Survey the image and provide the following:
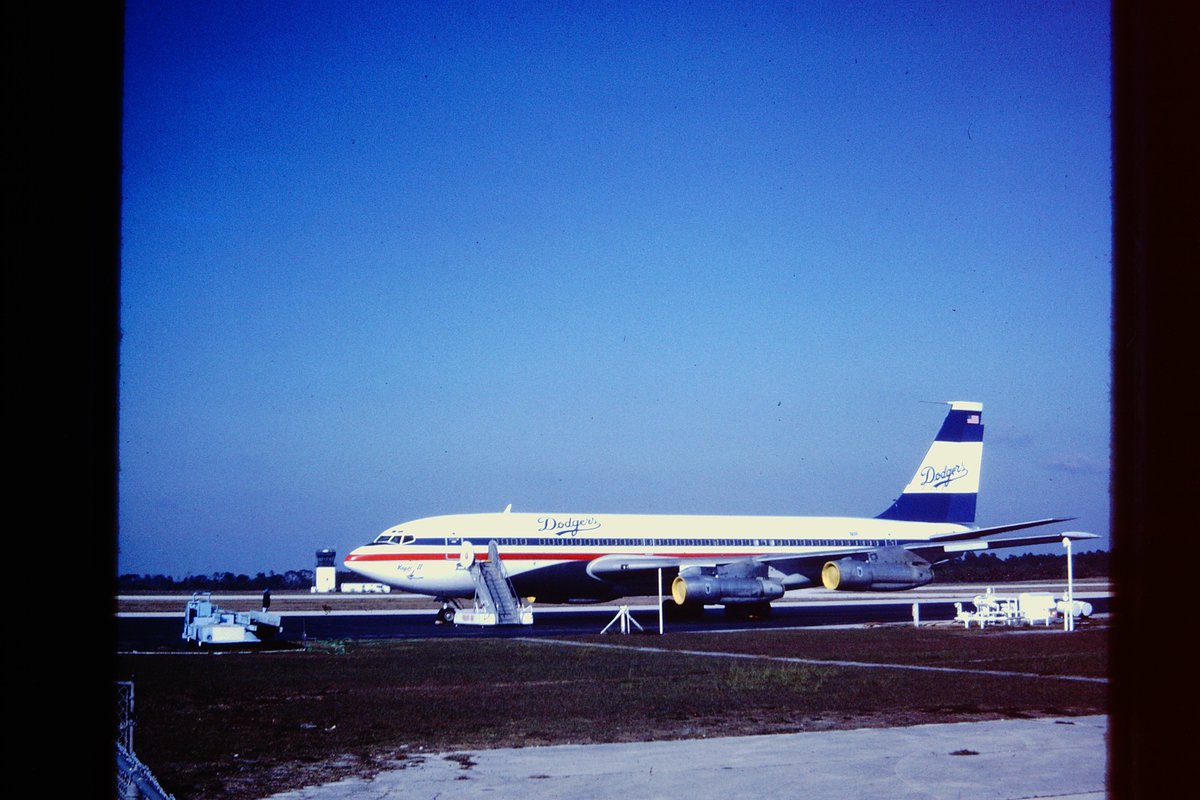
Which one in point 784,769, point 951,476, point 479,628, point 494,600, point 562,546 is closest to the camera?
point 784,769

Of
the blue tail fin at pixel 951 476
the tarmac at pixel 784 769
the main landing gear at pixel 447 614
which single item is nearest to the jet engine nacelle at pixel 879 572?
the blue tail fin at pixel 951 476

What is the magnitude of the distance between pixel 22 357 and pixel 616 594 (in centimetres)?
3404

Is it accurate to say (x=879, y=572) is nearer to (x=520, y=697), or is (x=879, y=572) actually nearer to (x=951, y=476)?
(x=951, y=476)

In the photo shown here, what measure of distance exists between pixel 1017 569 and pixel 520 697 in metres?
86.3

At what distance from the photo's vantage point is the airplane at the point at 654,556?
1361 inches

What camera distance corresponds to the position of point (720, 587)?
113ft

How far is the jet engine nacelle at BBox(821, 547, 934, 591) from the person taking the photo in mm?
34625

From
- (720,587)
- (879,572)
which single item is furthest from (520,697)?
(879,572)

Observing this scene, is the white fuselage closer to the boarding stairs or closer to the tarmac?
the boarding stairs

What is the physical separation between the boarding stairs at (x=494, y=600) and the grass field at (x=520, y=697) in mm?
8194

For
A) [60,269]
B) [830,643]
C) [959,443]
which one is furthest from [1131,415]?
[959,443]

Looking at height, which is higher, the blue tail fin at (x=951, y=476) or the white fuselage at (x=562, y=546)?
the blue tail fin at (x=951, y=476)

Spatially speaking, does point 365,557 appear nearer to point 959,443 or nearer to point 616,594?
point 616,594

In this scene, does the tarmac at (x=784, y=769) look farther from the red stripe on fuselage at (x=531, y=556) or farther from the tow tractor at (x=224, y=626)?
the red stripe on fuselage at (x=531, y=556)
